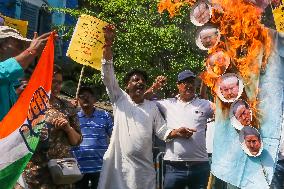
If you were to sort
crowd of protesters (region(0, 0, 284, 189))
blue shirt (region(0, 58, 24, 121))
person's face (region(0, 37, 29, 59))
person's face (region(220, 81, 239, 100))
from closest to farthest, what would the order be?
blue shirt (region(0, 58, 24, 121)) → person's face (region(0, 37, 29, 59)) → person's face (region(220, 81, 239, 100)) → crowd of protesters (region(0, 0, 284, 189))

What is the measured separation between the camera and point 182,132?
6.08 meters

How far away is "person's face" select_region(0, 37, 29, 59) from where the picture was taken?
163 inches

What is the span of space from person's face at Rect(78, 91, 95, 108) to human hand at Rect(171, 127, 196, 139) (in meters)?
1.01

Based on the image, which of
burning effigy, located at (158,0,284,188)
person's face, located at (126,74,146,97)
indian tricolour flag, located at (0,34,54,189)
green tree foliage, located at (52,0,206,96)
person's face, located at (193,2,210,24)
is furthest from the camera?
green tree foliage, located at (52,0,206,96)

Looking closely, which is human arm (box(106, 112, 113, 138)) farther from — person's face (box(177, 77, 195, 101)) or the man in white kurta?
person's face (box(177, 77, 195, 101))

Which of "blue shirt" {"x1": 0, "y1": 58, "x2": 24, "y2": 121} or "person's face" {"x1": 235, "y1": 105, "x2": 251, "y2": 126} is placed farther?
"person's face" {"x1": 235, "y1": 105, "x2": 251, "y2": 126}

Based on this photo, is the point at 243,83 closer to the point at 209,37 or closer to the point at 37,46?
the point at 209,37

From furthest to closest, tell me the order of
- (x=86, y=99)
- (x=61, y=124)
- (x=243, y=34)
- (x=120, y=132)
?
(x=86, y=99)
(x=120, y=132)
(x=61, y=124)
(x=243, y=34)

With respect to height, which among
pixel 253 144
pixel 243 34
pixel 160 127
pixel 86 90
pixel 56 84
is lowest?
pixel 160 127

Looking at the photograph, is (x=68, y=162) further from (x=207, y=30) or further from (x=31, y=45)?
(x=207, y=30)

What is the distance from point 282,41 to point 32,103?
2.02m

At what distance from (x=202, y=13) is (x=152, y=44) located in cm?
839

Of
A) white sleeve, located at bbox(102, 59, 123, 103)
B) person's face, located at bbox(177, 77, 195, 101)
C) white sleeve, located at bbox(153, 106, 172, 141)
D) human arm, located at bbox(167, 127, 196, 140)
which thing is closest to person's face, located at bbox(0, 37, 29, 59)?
white sleeve, located at bbox(102, 59, 123, 103)

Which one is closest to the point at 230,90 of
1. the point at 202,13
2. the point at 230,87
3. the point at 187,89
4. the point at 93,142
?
the point at 230,87
